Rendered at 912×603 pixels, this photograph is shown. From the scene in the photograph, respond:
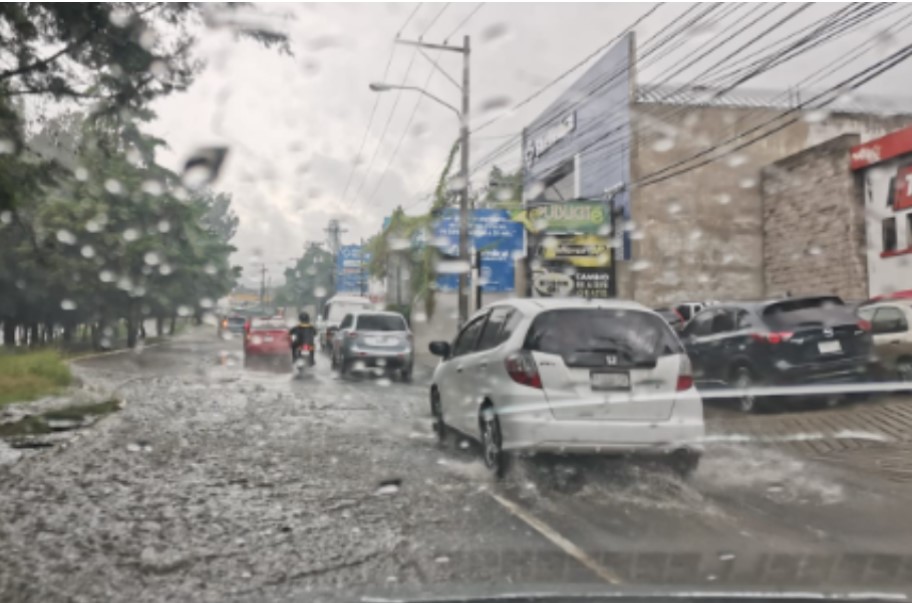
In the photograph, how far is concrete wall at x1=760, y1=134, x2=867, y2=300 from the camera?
2203cm

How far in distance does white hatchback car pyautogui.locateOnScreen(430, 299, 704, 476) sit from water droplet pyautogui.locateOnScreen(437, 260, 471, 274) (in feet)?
45.6

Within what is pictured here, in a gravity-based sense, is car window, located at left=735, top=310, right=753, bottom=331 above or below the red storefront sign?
below

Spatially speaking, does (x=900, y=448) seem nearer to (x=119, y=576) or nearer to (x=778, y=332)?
(x=778, y=332)

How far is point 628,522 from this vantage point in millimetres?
5754

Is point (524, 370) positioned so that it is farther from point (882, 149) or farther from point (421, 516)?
point (882, 149)

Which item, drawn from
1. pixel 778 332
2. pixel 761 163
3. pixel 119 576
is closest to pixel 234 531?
pixel 119 576

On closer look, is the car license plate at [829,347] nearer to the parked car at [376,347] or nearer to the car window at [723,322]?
the car window at [723,322]

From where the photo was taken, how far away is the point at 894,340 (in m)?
11.5

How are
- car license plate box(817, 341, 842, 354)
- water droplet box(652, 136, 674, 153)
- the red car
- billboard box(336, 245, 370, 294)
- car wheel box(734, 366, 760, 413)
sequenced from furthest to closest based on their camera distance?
billboard box(336, 245, 370, 294), water droplet box(652, 136, 674, 153), the red car, car wheel box(734, 366, 760, 413), car license plate box(817, 341, 842, 354)

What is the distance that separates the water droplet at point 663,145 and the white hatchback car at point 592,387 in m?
22.8

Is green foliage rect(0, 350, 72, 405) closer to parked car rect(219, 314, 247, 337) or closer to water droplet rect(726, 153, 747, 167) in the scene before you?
parked car rect(219, 314, 247, 337)

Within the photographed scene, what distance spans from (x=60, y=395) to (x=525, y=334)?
10.4 metres

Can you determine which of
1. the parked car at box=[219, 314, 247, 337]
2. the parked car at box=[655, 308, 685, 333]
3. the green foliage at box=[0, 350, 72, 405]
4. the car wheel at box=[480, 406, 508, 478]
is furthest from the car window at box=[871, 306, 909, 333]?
the parked car at box=[219, 314, 247, 337]

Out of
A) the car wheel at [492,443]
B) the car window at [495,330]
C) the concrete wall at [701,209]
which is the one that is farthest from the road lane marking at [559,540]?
the concrete wall at [701,209]
